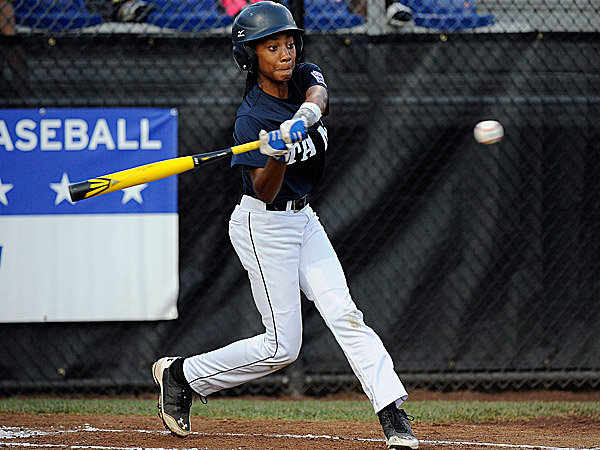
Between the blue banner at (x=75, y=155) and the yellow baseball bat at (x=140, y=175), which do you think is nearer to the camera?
the yellow baseball bat at (x=140, y=175)

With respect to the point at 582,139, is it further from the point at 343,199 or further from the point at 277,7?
the point at 277,7

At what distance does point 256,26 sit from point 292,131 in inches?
20.9

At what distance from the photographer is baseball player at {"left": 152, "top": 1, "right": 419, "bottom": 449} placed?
292 centimetres

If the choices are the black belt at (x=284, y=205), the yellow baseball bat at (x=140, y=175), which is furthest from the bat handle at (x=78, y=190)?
the black belt at (x=284, y=205)

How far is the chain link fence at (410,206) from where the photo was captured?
461cm

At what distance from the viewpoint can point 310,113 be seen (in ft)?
9.42

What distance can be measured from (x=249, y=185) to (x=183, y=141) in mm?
1619

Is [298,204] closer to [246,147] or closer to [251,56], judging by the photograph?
[246,147]

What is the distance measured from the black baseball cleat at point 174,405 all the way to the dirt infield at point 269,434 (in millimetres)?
48

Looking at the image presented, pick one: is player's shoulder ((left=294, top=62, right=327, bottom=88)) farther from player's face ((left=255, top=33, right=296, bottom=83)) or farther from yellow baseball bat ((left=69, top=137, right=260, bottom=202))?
yellow baseball bat ((left=69, top=137, right=260, bottom=202))

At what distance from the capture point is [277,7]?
10.1 ft

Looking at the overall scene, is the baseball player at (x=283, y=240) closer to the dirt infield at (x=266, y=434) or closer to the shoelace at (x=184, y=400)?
the shoelace at (x=184, y=400)

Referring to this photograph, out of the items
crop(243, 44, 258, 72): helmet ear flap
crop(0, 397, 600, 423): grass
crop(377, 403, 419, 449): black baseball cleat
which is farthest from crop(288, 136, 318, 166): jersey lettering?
crop(0, 397, 600, 423): grass

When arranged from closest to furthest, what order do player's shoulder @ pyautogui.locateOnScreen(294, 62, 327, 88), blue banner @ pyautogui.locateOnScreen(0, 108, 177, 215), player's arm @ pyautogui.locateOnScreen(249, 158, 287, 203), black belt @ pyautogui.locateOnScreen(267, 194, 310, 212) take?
player's arm @ pyautogui.locateOnScreen(249, 158, 287, 203) → black belt @ pyautogui.locateOnScreen(267, 194, 310, 212) → player's shoulder @ pyautogui.locateOnScreen(294, 62, 327, 88) → blue banner @ pyautogui.locateOnScreen(0, 108, 177, 215)
